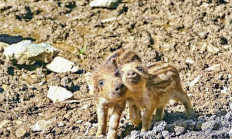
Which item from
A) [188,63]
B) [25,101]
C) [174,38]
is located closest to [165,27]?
[174,38]

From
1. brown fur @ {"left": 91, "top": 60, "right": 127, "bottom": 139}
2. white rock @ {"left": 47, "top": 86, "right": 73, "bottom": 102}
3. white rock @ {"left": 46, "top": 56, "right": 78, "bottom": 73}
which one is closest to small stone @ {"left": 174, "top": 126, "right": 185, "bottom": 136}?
brown fur @ {"left": 91, "top": 60, "right": 127, "bottom": 139}

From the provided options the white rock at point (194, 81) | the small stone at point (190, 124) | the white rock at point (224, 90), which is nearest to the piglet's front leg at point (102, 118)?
the small stone at point (190, 124)

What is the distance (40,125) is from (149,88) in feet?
6.91

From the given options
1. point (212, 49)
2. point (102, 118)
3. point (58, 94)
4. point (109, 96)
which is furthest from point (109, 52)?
point (109, 96)

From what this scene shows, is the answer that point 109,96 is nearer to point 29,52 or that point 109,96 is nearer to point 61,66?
point 61,66

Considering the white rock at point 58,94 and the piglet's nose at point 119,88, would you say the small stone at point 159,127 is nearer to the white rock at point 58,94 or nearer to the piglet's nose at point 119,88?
the piglet's nose at point 119,88

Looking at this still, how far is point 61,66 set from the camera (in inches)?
443

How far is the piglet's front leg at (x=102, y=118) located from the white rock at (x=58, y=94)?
5.91 feet

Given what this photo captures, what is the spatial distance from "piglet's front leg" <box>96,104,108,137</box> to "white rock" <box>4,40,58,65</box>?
2.96 metres

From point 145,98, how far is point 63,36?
4.20 metres

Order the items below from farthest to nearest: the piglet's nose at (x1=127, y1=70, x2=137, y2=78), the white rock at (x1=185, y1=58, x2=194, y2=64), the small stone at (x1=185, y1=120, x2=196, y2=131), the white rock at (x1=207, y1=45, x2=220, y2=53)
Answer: the white rock at (x1=207, y1=45, x2=220, y2=53), the white rock at (x1=185, y1=58, x2=194, y2=64), the small stone at (x1=185, y1=120, x2=196, y2=131), the piglet's nose at (x1=127, y1=70, x2=137, y2=78)

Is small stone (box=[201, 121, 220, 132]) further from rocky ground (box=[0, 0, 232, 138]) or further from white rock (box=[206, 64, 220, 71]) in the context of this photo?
white rock (box=[206, 64, 220, 71])

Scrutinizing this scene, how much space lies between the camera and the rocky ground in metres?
9.35

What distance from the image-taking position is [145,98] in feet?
27.3
